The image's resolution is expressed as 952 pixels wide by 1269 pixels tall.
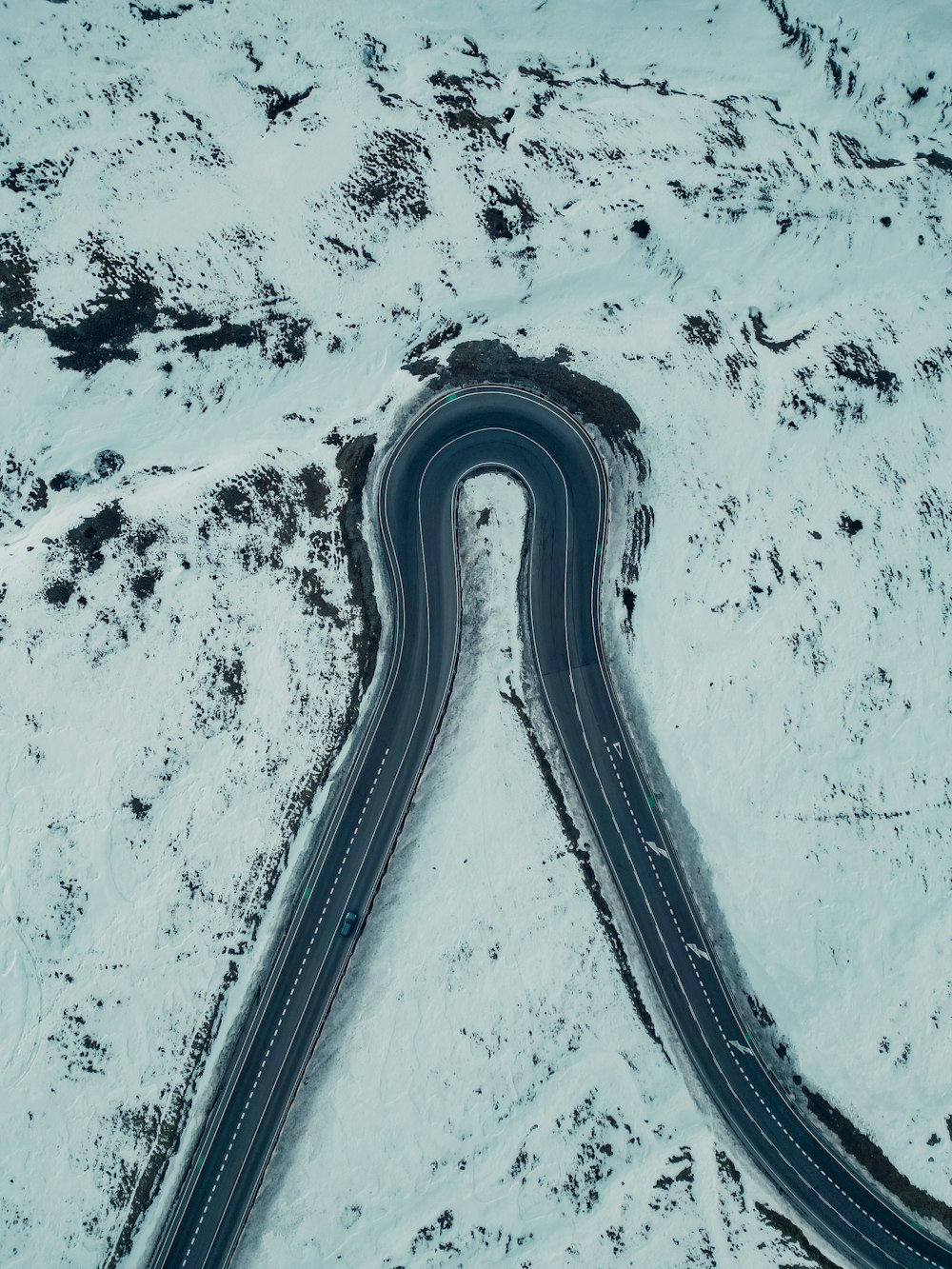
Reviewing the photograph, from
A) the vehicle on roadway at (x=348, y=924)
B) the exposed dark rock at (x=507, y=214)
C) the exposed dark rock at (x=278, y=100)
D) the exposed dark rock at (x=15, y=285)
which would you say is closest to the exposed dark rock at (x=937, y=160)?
the exposed dark rock at (x=507, y=214)

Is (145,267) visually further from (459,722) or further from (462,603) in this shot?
(459,722)

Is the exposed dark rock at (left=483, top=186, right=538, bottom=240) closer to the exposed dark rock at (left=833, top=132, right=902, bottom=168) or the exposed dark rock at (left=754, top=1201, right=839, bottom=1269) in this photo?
the exposed dark rock at (left=833, top=132, right=902, bottom=168)

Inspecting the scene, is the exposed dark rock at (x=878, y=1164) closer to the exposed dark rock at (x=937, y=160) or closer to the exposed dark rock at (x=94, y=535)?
the exposed dark rock at (x=94, y=535)

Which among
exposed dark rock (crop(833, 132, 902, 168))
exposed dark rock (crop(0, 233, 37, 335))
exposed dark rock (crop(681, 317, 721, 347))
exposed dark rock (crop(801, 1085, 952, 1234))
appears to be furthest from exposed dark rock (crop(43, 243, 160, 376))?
exposed dark rock (crop(801, 1085, 952, 1234))

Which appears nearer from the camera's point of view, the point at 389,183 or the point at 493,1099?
the point at 493,1099

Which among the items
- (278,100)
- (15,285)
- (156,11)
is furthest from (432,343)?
(156,11)

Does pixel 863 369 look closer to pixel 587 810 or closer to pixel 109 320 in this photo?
pixel 587 810
